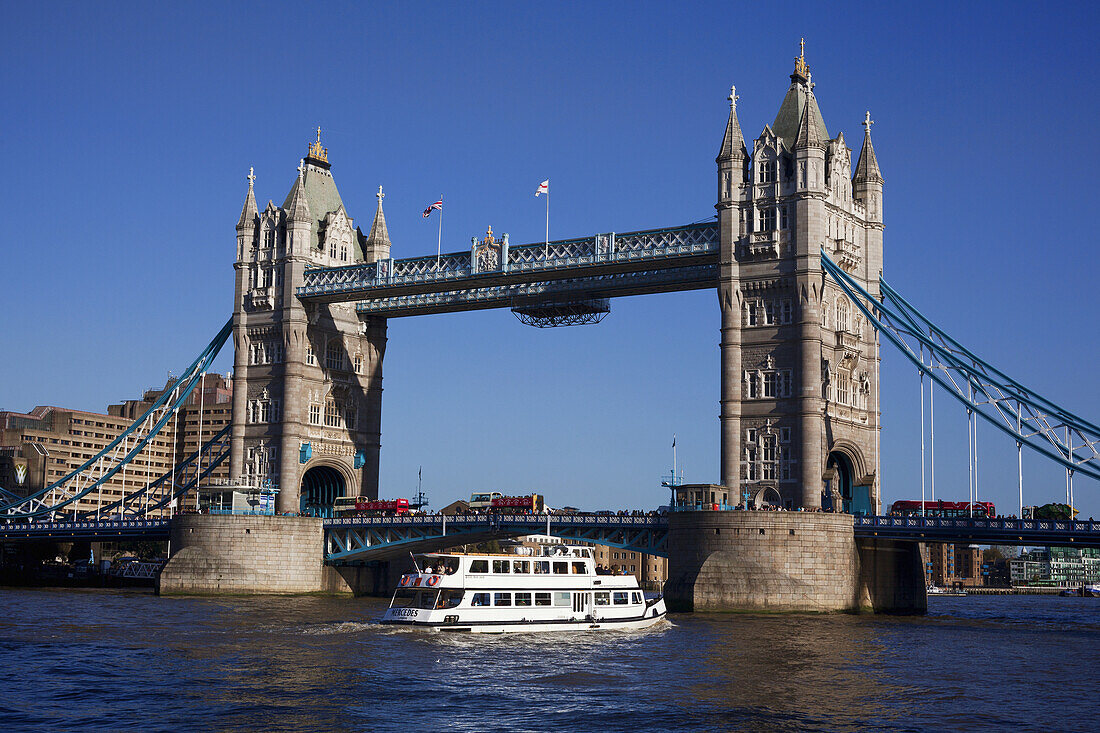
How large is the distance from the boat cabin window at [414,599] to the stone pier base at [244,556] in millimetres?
37569

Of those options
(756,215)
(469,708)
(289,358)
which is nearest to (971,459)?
(756,215)

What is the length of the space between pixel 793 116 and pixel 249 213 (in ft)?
173

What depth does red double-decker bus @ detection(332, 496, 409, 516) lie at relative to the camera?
113m

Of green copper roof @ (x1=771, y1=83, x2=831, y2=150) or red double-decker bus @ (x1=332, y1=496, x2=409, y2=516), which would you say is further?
red double-decker bus @ (x1=332, y1=496, x2=409, y2=516)

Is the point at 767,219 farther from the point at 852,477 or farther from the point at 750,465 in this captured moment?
the point at 852,477

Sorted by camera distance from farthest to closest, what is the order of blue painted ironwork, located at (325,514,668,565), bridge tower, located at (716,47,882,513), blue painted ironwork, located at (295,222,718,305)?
1. blue painted ironwork, located at (295,222,718,305)
2. blue painted ironwork, located at (325,514,668,565)
3. bridge tower, located at (716,47,882,513)

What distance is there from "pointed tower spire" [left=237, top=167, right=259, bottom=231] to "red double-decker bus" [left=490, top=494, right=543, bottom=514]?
37699 millimetres

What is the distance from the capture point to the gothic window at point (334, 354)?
121812mm

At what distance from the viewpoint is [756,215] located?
96.5 m

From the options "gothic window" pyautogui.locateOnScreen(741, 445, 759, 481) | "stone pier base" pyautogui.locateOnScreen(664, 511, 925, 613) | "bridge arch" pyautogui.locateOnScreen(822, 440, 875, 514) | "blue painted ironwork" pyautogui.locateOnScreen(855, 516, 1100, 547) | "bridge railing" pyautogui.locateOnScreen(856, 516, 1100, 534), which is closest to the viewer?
"blue painted ironwork" pyautogui.locateOnScreen(855, 516, 1100, 547)

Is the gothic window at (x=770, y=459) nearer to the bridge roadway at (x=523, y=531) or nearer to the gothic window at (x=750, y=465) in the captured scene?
the gothic window at (x=750, y=465)

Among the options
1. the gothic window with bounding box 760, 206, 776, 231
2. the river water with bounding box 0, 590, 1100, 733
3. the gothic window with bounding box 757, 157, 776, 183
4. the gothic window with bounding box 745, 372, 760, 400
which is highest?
the gothic window with bounding box 757, 157, 776, 183

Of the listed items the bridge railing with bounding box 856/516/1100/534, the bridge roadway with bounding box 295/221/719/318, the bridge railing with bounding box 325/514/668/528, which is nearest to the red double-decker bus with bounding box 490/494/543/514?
the bridge railing with bounding box 325/514/668/528

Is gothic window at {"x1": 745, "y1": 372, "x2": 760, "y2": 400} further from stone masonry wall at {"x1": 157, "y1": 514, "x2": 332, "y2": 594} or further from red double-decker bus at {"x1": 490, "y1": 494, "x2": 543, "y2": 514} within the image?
stone masonry wall at {"x1": 157, "y1": 514, "x2": 332, "y2": 594}
